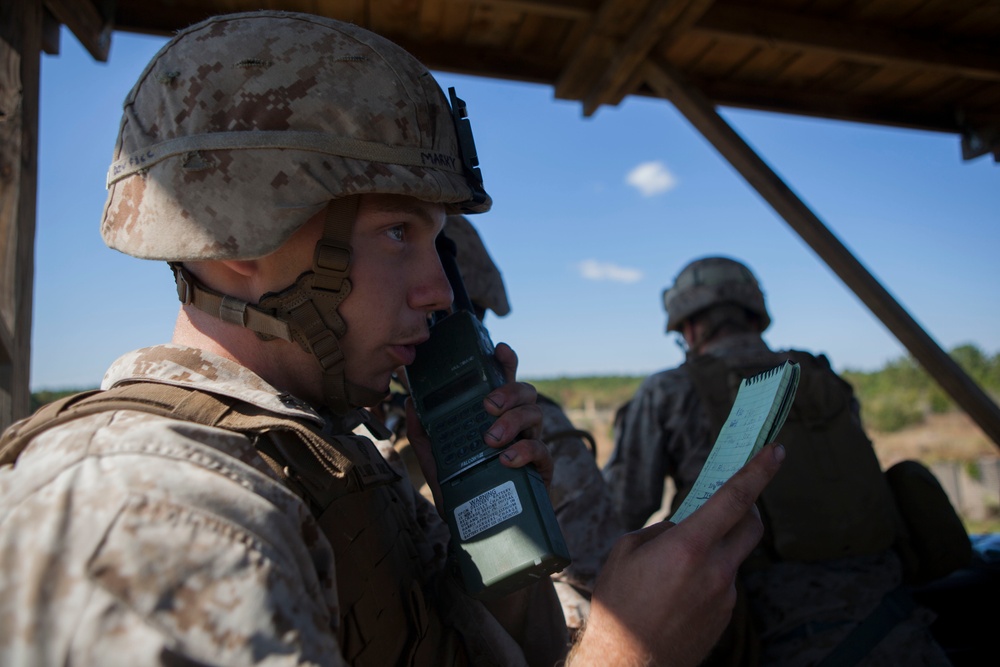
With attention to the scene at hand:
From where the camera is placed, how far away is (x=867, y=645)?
106 inches

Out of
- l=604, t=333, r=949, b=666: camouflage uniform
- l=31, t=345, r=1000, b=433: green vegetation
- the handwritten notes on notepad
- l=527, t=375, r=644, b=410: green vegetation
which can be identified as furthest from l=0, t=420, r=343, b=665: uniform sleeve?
l=527, t=375, r=644, b=410: green vegetation

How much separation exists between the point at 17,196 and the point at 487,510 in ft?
6.71

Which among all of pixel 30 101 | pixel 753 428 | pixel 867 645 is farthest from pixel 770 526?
pixel 30 101

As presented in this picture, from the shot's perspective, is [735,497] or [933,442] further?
[933,442]

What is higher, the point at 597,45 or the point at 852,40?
the point at 597,45

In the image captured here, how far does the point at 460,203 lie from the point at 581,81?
8.31ft

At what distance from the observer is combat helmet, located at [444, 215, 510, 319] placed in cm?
284

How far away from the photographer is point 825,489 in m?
2.83

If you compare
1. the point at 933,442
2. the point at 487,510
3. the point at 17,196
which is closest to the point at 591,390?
the point at 933,442

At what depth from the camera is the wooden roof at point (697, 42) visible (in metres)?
3.26

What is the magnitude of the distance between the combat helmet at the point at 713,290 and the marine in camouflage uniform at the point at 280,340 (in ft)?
8.57

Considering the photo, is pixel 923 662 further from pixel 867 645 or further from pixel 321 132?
pixel 321 132

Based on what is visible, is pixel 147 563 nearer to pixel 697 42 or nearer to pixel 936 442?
pixel 697 42

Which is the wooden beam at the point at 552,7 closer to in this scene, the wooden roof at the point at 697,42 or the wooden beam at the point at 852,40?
the wooden roof at the point at 697,42
